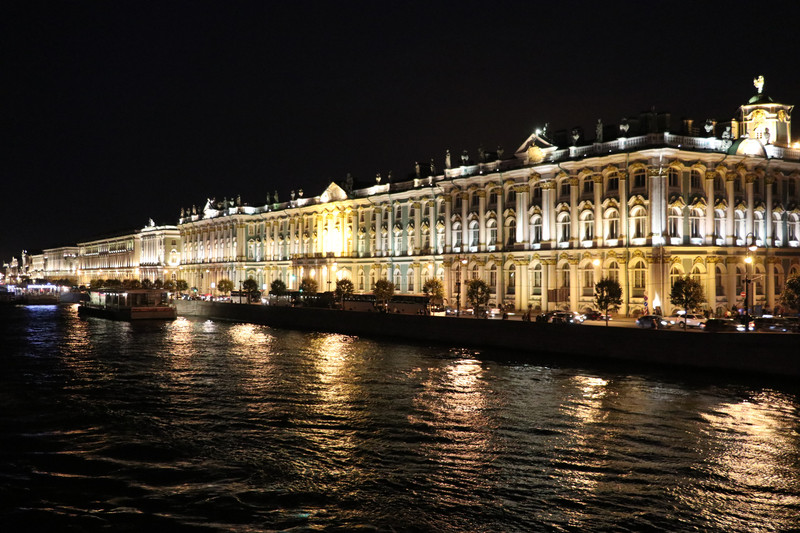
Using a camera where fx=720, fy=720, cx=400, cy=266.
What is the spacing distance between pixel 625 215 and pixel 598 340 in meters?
18.4

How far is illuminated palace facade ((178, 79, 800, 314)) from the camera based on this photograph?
52531mm

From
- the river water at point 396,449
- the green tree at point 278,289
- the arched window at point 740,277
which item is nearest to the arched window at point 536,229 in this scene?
the arched window at point 740,277

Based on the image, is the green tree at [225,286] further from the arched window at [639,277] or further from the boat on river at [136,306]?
the arched window at [639,277]

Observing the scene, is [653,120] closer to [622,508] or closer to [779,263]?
[779,263]

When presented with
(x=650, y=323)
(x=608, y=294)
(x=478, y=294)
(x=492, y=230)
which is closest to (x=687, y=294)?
(x=608, y=294)

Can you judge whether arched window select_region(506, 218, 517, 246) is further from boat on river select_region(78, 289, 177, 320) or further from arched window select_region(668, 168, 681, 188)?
boat on river select_region(78, 289, 177, 320)

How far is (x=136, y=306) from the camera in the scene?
82.7 metres

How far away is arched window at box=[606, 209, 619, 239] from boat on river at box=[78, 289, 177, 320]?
5079 cm

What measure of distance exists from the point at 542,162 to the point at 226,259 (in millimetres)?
71300

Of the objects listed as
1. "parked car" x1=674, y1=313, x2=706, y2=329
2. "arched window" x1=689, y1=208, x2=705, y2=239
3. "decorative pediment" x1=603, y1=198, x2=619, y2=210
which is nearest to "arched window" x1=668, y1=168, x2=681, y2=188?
"arched window" x1=689, y1=208, x2=705, y2=239

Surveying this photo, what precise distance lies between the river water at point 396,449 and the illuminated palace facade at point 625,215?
2036 cm

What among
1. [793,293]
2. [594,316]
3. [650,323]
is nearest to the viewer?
[650,323]

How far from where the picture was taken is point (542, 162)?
203ft

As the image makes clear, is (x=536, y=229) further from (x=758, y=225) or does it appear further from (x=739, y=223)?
(x=758, y=225)
